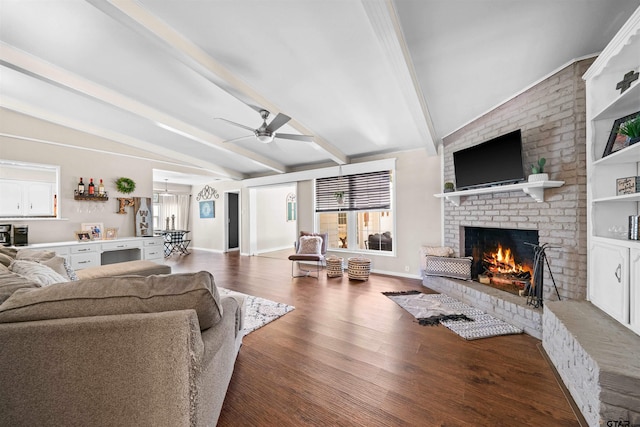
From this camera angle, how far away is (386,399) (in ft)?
5.26

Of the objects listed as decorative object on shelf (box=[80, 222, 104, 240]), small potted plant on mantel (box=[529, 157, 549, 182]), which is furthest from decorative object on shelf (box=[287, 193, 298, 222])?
small potted plant on mantel (box=[529, 157, 549, 182])

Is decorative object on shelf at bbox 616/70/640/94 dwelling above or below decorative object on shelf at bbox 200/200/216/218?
above

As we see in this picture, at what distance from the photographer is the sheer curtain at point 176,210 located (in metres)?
8.66

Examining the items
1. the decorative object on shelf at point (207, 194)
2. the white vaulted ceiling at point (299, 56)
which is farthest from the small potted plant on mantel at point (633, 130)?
the decorative object on shelf at point (207, 194)

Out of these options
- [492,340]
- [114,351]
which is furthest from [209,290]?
[492,340]

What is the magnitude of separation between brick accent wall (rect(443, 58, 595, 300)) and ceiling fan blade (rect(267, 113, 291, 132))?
2.66m

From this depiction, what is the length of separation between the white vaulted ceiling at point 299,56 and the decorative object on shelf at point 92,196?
4.12 ft

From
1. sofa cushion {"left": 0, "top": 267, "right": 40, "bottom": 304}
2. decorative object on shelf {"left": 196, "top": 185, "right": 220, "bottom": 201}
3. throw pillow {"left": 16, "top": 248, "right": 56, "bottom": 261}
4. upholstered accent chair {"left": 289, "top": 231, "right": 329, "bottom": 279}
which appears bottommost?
upholstered accent chair {"left": 289, "top": 231, "right": 329, "bottom": 279}

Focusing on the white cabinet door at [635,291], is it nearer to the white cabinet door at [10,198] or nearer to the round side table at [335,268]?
the round side table at [335,268]

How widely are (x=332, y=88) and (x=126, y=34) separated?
2.07 metres

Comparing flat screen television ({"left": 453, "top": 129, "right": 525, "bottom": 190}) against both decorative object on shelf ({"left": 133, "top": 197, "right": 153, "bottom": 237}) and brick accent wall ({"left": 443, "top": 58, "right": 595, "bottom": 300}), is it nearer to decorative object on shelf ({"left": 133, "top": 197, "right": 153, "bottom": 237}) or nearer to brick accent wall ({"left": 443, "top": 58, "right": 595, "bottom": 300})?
brick accent wall ({"left": 443, "top": 58, "right": 595, "bottom": 300})

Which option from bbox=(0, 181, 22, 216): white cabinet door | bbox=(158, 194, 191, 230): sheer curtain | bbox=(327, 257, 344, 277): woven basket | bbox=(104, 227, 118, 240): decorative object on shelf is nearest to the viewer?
bbox=(0, 181, 22, 216): white cabinet door

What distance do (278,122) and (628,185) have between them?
10.4ft

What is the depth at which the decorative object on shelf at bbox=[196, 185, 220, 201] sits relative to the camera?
322 inches
